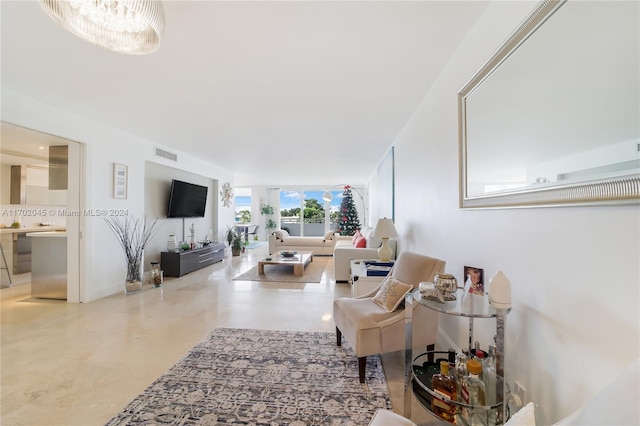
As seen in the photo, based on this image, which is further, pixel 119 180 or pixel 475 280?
pixel 119 180

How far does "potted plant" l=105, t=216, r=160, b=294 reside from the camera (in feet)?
12.6

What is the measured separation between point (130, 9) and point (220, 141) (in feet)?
10.9

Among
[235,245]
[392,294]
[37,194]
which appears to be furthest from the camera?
[235,245]

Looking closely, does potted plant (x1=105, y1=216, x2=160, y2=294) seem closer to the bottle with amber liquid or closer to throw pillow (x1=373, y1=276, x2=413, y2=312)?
throw pillow (x1=373, y1=276, x2=413, y2=312)

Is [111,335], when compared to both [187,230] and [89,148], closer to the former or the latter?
[89,148]

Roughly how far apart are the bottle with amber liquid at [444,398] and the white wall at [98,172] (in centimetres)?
427

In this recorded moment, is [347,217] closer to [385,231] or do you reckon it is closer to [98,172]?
[385,231]

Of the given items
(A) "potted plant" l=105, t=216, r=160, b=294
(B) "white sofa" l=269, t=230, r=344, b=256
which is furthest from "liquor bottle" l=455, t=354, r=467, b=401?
(B) "white sofa" l=269, t=230, r=344, b=256

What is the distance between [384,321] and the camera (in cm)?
186

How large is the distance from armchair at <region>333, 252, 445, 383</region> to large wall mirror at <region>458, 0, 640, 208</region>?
2.54 feet

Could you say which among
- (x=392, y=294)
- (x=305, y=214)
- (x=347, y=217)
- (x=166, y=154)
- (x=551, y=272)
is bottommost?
(x=392, y=294)

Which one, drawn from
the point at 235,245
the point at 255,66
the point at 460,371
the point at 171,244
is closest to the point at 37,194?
the point at 171,244

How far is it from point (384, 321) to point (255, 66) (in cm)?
229

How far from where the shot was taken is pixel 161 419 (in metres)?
1.50
